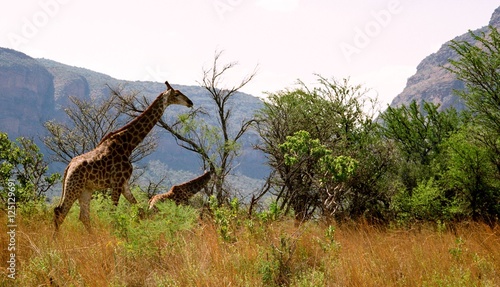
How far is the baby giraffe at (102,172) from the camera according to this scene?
697 cm

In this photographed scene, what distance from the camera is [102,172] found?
735 centimetres

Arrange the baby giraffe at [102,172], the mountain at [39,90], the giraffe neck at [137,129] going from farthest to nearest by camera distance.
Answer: the mountain at [39,90] → the giraffe neck at [137,129] → the baby giraffe at [102,172]

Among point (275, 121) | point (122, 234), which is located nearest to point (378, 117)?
point (275, 121)

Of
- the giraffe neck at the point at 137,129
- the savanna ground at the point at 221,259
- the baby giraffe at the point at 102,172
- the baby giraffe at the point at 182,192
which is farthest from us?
the baby giraffe at the point at 182,192

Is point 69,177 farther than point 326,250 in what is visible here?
Yes

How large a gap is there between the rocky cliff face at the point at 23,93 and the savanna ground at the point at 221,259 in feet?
466

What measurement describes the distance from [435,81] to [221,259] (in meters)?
165

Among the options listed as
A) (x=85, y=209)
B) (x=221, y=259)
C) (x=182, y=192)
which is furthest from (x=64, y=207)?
(x=221, y=259)

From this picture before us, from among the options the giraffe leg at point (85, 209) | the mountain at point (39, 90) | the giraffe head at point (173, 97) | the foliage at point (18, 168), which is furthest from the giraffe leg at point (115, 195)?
the mountain at point (39, 90)

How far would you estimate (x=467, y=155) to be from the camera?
35.2 feet

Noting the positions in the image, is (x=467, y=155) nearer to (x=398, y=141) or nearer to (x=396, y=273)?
(x=398, y=141)

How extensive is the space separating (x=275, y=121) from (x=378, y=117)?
3.85 meters

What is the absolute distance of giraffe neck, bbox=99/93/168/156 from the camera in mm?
7855

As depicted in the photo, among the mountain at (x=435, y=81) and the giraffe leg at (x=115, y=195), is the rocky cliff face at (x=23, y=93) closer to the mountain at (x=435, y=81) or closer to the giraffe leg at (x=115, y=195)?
the mountain at (x=435, y=81)
